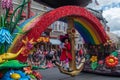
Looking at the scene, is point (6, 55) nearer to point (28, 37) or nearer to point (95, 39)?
point (28, 37)

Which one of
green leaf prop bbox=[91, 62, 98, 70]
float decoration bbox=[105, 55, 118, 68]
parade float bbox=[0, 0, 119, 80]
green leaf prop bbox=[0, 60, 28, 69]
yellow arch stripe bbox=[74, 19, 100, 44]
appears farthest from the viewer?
green leaf prop bbox=[91, 62, 98, 70]

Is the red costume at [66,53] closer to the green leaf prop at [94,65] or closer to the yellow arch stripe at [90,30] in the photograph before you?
the yellow arch stripe at [90,30]

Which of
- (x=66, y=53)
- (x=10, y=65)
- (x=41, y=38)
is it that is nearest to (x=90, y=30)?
(x=66, y=53)

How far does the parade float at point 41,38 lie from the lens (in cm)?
1039

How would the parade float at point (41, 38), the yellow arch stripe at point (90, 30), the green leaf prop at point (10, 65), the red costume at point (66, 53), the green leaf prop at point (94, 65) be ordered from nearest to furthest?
the green leaf prop at point (10, 65)
the parade float at point (41, 38)
the red costume at point (66, 53)
the yellow arch stripe at point (90, 30)
the green leaf prop at point (94, 65)

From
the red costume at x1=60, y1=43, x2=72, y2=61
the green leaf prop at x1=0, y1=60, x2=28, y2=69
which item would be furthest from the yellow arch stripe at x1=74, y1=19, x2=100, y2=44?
the green leaf prop at x1=0, y1=60, x2=28, y2=69

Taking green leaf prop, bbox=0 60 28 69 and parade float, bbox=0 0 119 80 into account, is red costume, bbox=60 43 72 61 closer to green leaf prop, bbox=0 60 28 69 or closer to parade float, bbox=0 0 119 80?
parade float, bbox=0 0 119 80

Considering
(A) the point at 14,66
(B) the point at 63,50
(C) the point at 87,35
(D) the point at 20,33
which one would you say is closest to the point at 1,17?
(D) the point at 20,33

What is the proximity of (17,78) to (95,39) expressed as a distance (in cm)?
823

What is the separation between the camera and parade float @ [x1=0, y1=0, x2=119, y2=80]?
10391 mm

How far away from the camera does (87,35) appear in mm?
17250

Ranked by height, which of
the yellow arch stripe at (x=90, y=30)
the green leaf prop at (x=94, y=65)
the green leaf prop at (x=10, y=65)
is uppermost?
the yellow arch stripe at (x=90, y=30)

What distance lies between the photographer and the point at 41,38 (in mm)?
13008

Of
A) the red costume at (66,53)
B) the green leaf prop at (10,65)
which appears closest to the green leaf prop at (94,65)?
the red costume at (66,53)
